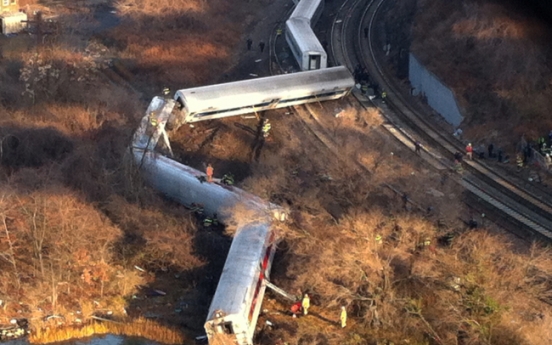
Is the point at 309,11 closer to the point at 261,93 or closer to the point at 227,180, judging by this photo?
the point at 261,93

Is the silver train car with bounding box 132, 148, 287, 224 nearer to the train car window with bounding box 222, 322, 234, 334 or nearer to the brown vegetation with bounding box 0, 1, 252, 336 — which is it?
the brown vegetation with bounding box 0, 1, 252, 336

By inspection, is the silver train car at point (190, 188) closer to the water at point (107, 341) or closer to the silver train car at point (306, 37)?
the water at point (107, 341)

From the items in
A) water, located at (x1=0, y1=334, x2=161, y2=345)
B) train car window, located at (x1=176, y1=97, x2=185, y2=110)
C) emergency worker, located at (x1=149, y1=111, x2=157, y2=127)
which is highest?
emergency worker, located at (x1=149, y1=111, x2=157, y2=127)

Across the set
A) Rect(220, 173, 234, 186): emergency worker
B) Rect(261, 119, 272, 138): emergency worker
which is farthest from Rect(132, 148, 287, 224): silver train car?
Rect(261, 119, 272, 138): emergency worker

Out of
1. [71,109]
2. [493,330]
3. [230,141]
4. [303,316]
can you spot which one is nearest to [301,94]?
[230,141]

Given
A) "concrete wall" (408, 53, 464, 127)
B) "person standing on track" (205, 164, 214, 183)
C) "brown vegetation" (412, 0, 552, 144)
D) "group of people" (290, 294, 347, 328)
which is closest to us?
"group of people" (290, 294, 347, 328)

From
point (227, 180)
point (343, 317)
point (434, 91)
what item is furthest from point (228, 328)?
point (434, 91)
